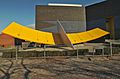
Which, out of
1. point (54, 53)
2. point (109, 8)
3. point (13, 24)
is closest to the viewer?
point (54, 53)

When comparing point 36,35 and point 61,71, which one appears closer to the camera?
point 61,71

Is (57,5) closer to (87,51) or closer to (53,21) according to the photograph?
(53,21)

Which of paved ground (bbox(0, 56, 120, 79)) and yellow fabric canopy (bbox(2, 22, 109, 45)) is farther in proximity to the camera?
yellow fabric canopy (bbox(2, 22, 109, 45))

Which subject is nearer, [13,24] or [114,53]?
[114,53]

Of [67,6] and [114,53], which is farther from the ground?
[67,6]

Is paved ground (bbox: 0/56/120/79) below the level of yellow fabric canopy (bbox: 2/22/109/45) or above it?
below

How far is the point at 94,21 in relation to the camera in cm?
4291

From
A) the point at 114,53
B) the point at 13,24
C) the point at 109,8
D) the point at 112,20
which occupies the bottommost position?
the point at 114,53

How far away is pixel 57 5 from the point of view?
143ft

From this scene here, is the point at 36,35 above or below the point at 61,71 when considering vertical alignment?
above

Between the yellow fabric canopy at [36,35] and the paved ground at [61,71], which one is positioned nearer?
the paved ground at [61,71]

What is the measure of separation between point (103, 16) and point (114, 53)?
2727 centimetres

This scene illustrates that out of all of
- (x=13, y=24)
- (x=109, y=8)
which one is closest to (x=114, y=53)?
(x=13, y=24)

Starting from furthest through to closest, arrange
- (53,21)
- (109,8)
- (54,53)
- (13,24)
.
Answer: (53,21), (109,8), (13,24), (54,53)
